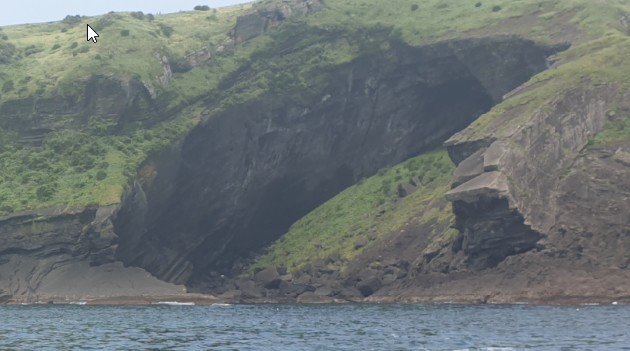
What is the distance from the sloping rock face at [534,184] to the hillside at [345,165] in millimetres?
269

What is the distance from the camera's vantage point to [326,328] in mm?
100250

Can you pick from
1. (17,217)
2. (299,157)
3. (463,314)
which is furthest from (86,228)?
(463,314)

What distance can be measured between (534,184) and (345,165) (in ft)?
186

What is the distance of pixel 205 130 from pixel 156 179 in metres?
13.3

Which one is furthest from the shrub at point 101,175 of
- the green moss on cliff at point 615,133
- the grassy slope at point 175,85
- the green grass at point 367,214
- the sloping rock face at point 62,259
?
A: the green moss on cliff at point 615,133

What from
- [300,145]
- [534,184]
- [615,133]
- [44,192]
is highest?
[300,145]

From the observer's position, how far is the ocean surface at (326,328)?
7975 centimetres

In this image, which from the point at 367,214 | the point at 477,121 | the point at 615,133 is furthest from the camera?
the point at 367,214

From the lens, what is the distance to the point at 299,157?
19038cm

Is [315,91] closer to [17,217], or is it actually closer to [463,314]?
[17,217]

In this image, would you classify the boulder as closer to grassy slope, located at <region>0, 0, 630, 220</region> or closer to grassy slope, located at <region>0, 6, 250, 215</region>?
grassy slope, located at <region>0, 6, 250, 215</region>

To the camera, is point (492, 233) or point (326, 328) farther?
point (492, 233)

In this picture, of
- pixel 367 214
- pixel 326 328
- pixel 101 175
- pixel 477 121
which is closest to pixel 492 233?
pixel 477 121

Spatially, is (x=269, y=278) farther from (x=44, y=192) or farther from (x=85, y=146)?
(x=85, y=146)
